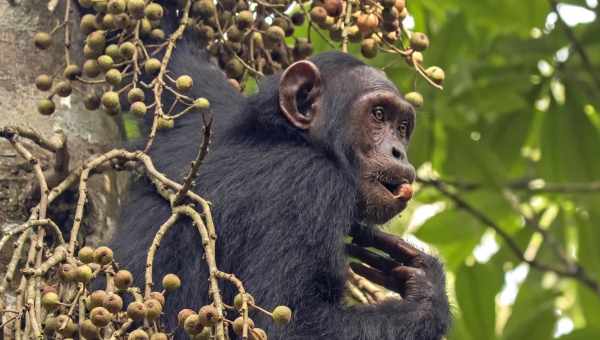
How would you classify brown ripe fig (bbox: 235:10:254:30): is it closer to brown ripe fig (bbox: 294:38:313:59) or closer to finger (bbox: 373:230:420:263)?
brown ripe fig (bbox: 294:38:313:59)

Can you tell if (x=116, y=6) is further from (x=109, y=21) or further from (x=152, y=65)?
(x=152, y=65)

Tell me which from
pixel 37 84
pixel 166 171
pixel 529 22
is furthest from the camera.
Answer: pixel 529 22

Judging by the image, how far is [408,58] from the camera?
3.63 m

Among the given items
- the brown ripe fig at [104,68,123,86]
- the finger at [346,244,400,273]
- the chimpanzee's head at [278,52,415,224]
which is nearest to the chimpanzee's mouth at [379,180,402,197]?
the chimpanzee's head at [278,52,415,224]

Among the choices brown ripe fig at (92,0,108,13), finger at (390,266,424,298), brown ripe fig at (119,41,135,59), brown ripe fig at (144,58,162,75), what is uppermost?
brown ripe fig at (92,0,108,13)

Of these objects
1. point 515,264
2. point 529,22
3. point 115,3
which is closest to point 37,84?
point 115,3

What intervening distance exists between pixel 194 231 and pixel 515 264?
114 inches

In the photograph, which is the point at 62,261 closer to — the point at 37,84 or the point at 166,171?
the point at 37,84

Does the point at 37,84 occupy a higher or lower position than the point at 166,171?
higher

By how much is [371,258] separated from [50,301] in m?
1.56

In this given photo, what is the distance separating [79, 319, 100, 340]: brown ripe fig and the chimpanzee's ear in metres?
1.69

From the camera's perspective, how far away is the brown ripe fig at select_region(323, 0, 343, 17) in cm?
380

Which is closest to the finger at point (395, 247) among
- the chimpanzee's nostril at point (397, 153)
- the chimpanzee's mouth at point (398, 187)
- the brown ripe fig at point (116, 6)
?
the chimpanzee's mouth at point (398, 187)

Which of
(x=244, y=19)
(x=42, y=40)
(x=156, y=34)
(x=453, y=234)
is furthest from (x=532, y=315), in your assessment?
(x=42, y=40)
